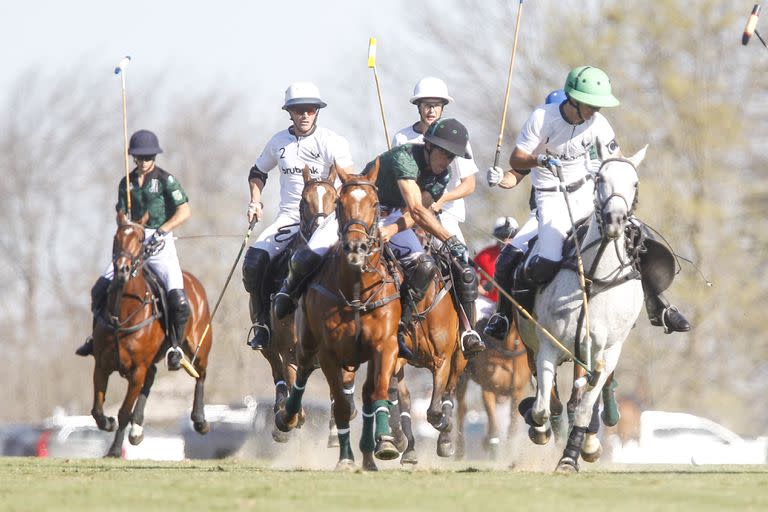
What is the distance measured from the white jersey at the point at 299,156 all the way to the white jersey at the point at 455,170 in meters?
0.63

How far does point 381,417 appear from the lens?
12.3 m

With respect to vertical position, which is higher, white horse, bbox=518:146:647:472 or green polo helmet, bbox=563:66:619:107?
green polo helmet, bbox=563:66:619:107

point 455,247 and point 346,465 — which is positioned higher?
point 455,247

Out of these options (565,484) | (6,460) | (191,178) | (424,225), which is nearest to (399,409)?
(424,225)

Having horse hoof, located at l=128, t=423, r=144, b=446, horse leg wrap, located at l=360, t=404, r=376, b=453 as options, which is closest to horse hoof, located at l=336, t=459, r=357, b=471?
horse leg wrap, located at l=360, t=404, r=376, b=453

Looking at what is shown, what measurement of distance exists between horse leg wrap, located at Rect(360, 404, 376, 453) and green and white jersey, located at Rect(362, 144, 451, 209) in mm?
2111

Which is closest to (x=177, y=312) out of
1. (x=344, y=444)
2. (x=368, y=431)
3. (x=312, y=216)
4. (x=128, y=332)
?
(x=128, y=332)

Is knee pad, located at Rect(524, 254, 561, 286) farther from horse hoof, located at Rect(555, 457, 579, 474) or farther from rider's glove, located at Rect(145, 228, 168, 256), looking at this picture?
rider's glove, located at Rect(145, 228, 168, 256)

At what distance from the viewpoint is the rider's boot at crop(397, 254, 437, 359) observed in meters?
13.4

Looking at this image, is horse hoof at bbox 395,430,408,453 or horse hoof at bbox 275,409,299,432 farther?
horse hoof at bbox 395,430,408,453

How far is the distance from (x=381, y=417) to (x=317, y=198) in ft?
9.51

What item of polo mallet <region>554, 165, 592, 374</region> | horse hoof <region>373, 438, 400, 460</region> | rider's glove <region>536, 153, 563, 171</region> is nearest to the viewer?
horse hoof <region>373, 438, 400, 460</region>

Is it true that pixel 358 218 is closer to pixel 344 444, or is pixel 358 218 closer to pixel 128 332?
pixel 344 444

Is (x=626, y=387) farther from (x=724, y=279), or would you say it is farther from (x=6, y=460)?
(x=6, y=460)
